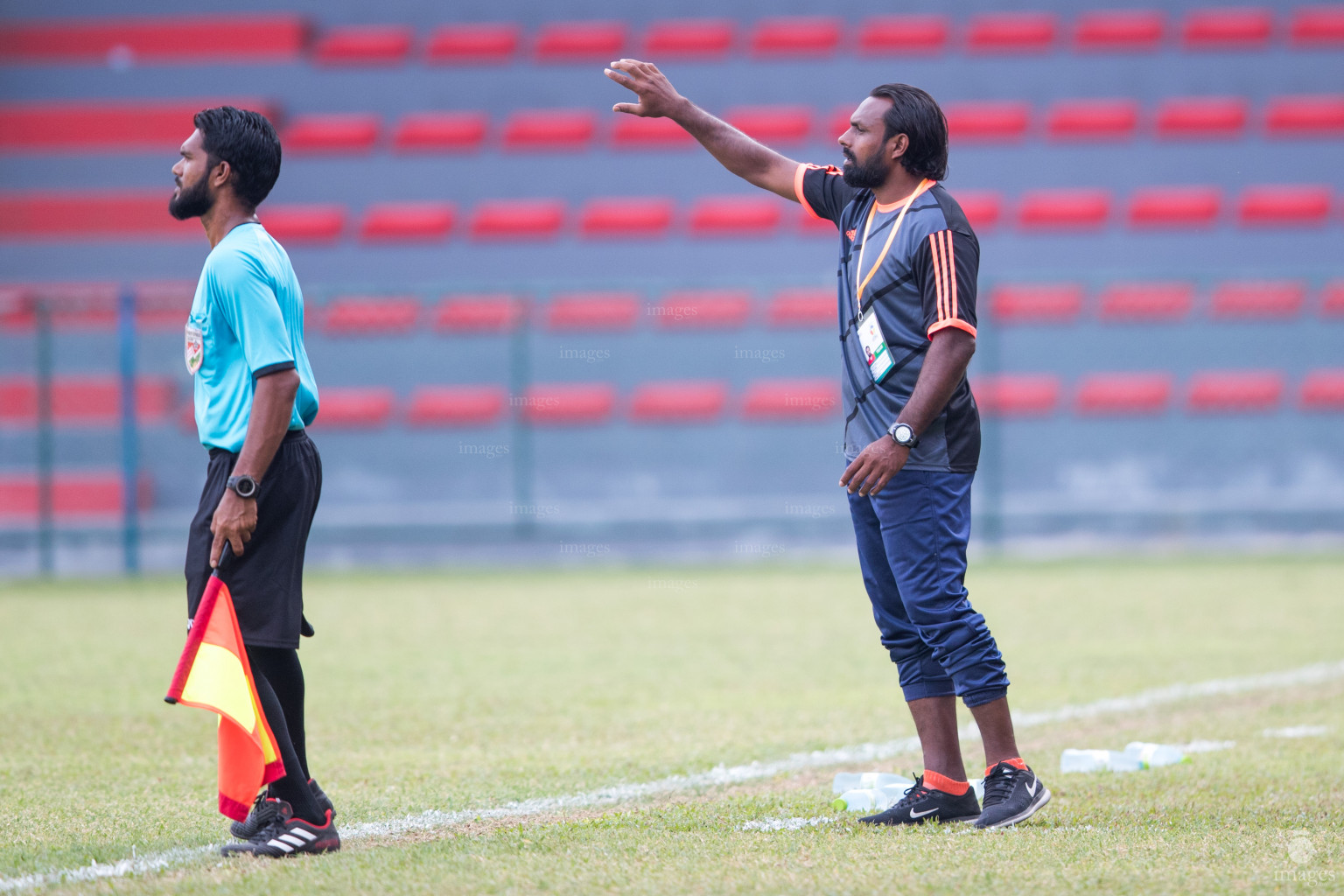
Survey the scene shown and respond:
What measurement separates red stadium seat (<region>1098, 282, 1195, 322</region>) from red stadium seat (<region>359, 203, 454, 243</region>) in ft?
23.9

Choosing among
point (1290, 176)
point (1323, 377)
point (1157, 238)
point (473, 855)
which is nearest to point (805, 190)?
point (473, 855)

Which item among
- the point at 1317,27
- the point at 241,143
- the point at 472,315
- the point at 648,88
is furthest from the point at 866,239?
the point at 1317,27

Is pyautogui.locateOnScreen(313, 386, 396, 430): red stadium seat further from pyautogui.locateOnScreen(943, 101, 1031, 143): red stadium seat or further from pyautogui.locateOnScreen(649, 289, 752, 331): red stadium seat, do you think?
pyautogui.locateOnScreen(943, 101, 1031, 143): red stadium seat

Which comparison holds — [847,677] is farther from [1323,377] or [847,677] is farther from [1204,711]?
[1323,377]

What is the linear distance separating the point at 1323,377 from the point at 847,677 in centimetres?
991

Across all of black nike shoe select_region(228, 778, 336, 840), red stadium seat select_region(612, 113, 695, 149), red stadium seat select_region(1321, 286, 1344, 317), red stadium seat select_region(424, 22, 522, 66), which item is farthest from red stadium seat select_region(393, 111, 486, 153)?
black nike shoe select_region(228, 778, 336, 840)

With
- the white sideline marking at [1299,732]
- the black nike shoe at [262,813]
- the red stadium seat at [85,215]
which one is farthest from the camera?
the red stadium seat at [85,215]

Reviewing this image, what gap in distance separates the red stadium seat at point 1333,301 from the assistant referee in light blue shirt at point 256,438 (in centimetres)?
1174

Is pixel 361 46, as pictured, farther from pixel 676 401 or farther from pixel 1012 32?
pixel 1012 32

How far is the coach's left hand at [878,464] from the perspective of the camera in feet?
11.1

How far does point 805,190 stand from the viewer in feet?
12.6

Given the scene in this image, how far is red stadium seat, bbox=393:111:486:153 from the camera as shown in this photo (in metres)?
17.0

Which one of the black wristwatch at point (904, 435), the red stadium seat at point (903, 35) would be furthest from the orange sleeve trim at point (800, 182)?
the red stadium seat at point (903, 35)

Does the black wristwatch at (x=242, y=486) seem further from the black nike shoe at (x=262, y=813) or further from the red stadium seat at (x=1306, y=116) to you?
the red stadium seat at (x=1306, y=116)
